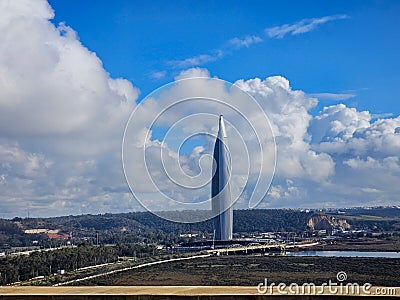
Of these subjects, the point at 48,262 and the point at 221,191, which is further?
the point at 221,191

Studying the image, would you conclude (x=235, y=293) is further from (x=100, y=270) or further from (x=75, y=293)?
(x=100, y=270)

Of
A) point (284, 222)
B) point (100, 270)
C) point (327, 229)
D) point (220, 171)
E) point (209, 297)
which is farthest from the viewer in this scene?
point (284, 222)

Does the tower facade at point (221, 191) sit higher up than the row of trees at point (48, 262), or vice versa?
the tower facade at point (221, 191)

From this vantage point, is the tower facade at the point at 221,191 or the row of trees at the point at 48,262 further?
the tower facade at the point at 221,191

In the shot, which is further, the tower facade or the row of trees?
the tower facade

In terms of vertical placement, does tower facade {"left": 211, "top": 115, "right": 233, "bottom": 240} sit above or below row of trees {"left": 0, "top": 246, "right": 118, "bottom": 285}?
above

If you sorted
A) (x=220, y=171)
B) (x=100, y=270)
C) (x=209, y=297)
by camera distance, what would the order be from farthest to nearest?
1. (x=220, y=171)
2. (x=100, y=270)
3. (x=209, y=297)

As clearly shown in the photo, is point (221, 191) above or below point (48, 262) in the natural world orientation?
above

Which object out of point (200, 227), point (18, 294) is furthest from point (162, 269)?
point (200, 227)
